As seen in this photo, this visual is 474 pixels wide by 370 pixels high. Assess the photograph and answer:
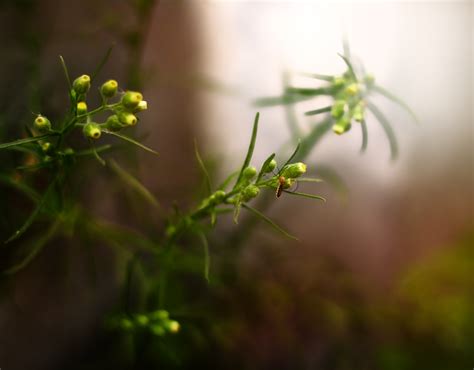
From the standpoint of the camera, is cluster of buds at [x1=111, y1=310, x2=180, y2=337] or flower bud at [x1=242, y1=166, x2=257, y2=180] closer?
flower bud at [x1=242, y1=166, x2=257, y2=180]

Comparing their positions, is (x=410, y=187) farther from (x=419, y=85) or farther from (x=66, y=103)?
(x=66, y=103)

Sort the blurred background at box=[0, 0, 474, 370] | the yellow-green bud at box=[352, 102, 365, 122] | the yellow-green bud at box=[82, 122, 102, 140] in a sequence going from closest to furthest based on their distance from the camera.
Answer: the yellow-green bud at box=[82, 122, 102, 140]
the yellow-green bud at box=[352, 102, 365, 122]
the blurred background at box=[0, 0, 474, 370]

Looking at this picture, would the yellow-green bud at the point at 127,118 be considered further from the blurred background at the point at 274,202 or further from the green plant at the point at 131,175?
the blurred background at the point at 274,202

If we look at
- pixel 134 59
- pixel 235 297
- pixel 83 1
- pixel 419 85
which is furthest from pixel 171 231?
pixel 419 85

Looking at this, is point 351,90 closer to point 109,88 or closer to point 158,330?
point 109,88

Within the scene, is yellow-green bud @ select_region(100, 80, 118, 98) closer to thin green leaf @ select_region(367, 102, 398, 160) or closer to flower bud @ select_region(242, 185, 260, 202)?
flower bud @ select_region(242, 185, 260, 202)

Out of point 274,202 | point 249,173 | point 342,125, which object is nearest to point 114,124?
point 249,173

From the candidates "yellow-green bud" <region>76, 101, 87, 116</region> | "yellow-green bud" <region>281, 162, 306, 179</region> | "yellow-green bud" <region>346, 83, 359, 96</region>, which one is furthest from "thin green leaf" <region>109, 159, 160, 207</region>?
"yellow-green bud" <region>346, 83, 359, 96</region>
